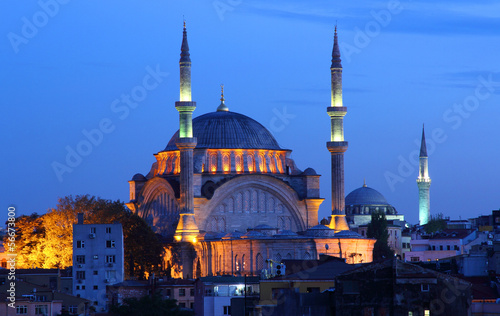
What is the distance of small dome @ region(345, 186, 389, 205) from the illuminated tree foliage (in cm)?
6483

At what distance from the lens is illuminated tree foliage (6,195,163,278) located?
89625 mm

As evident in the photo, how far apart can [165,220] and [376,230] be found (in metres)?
27.4

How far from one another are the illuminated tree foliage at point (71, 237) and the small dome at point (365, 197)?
64.8 meters

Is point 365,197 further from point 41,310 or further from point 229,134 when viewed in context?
point 41,310

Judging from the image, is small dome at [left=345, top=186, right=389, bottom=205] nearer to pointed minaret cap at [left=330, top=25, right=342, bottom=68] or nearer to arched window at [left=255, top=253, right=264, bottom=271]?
pointed minaret cap at [left=330, top=25, right=342, bottom=68]

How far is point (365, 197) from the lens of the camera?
161 m

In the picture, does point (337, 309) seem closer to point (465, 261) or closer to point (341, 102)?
point (465, 261)

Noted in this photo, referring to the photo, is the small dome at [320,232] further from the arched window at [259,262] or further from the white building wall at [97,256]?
the white building wall at [97,256]

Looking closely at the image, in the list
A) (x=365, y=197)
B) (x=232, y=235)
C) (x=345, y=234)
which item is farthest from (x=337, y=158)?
(x=365, y=197)

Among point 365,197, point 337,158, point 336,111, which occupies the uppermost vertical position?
point 336,111

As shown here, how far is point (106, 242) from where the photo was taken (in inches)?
3265

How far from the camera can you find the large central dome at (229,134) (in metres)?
104

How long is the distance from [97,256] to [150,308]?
19658mm

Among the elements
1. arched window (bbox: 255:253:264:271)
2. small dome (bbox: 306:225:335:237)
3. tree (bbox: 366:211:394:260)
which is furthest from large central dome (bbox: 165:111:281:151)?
tree (bbox: 366:211:394:260)
